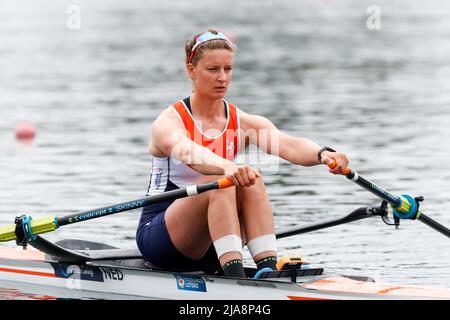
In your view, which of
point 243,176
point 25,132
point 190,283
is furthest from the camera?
point 25,132

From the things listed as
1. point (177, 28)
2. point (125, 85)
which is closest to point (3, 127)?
point (125, 85)

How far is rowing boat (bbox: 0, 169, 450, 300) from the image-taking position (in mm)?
8359

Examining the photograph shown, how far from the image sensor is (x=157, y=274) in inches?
351

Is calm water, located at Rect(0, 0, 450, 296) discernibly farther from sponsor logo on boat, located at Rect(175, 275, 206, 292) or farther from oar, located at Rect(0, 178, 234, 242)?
oar, located at Rect(0, 178, 234, 242)

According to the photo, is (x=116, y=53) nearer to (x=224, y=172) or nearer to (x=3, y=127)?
(x=3, y=127)

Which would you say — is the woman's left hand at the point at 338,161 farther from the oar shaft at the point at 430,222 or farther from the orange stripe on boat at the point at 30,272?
the orange stripe on boat at the point at 30,272

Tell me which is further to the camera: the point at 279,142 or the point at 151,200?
the point at 279,142

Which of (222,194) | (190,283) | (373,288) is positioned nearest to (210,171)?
(222,194)

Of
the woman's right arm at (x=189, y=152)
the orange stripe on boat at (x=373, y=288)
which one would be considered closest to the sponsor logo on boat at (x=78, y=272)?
the woman's right arm at (x=189, y=152)

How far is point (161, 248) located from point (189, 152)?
0.84 m

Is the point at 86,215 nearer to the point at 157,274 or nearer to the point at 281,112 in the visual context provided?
the point at 157,274

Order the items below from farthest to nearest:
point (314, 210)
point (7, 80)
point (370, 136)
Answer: point (7, 80) → point (370, 136) → point (314, 210)
